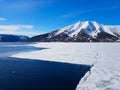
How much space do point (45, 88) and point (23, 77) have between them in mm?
3027

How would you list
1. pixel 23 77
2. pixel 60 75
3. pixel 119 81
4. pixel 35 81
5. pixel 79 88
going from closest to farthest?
1. pixel 79 88
2. pixel 119 81
3. pixel 35 81
4. pixel 23 77
5. pixel 60 75

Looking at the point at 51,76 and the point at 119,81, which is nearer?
the point at 119,81

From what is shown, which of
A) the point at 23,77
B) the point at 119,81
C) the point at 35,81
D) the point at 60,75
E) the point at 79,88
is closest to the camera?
the point at 79,88

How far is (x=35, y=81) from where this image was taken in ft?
43.8

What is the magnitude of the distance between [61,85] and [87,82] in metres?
1.64

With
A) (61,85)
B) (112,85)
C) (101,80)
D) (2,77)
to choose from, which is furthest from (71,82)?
(2,77)

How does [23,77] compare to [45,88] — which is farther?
[23,77]

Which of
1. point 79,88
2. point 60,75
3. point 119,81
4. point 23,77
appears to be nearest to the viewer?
point 79,88

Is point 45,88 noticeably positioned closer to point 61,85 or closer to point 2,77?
point 61,85

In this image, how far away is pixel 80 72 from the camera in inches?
646

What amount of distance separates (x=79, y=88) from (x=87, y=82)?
1.28 meters

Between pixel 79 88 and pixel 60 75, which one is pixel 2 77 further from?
pixel 79 88

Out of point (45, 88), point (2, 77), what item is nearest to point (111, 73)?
point (45, 88)

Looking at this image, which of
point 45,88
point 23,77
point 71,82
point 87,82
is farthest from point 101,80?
point 23,77
